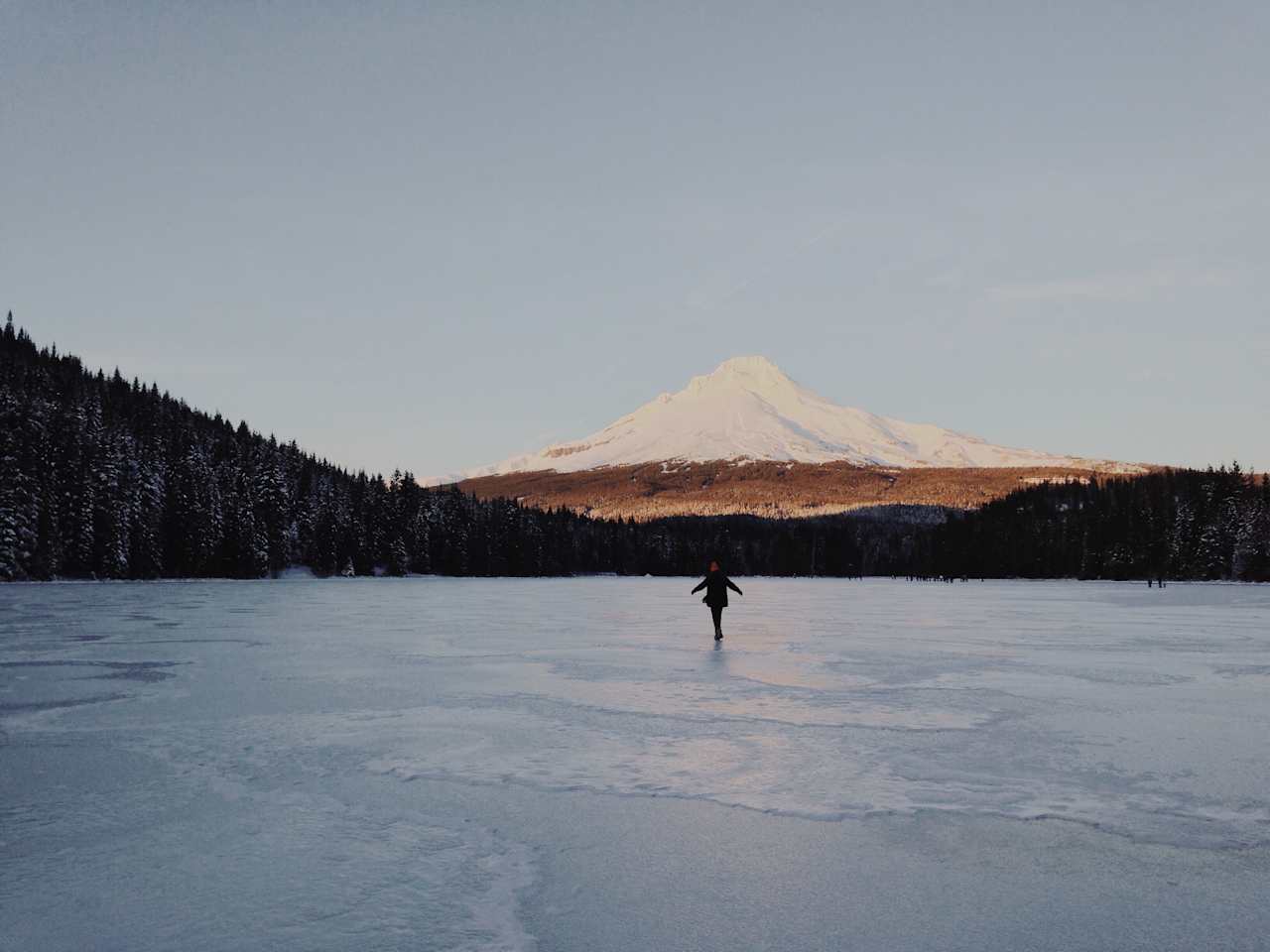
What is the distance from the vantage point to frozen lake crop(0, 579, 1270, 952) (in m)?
5.01

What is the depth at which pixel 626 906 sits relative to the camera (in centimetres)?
522

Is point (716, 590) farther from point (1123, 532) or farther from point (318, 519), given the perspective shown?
point (1123, 532)

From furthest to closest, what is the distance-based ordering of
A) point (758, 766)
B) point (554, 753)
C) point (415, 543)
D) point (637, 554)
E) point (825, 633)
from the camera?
1. point (637, 554)
2. point (415, 543)
3. point (825, 633)
4. point (554, 753)
5. point (758, 766)

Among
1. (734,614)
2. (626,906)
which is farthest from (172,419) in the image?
(626,906)

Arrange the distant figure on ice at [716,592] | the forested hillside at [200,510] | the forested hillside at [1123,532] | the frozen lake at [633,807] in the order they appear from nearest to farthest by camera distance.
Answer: the frozen lake at [633,807], the distant figure on ice at [716,592], the forested hillside at [200,510], the forested hillside at [1123,532]

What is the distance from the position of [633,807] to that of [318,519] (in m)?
102

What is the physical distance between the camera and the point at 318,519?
10244 centimetres

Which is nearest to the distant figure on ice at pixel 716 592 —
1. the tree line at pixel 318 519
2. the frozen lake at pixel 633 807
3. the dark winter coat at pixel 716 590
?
the dark winter coat at pixel 716 590

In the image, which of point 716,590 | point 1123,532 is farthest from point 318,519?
point 1123,532

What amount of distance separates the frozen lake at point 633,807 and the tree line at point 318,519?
206 ft

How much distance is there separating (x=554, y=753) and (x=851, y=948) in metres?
5.21

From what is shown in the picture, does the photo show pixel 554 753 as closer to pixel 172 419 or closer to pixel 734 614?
pixel 734 614

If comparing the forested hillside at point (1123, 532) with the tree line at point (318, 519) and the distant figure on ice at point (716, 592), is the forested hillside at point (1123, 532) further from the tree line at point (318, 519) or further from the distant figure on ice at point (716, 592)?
the distant figure on ice at point (716, 592)

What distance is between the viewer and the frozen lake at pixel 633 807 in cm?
501
